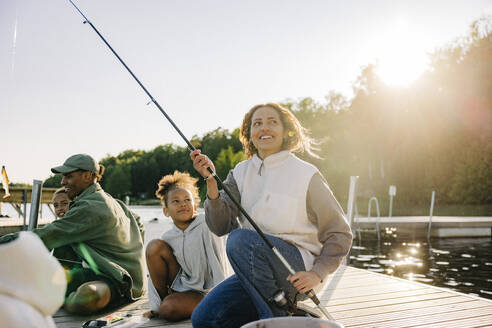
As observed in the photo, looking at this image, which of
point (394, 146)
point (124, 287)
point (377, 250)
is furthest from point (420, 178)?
point (124, 287)

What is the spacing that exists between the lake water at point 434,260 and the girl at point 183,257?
15.6 ft

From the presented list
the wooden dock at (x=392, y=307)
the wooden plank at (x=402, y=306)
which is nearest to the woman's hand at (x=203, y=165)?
the wooden dock at (x=392, y=307)

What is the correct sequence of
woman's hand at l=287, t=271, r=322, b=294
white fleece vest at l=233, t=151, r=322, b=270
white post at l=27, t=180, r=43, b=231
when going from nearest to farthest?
woman's hand at l=287, t=271, r=322, b=294
white fleece vest at l=233, t=151, r=322, b=270
white post at l=27, t=180, r=43, b=231

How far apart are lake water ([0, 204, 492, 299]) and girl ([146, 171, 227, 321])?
4746 millimetres

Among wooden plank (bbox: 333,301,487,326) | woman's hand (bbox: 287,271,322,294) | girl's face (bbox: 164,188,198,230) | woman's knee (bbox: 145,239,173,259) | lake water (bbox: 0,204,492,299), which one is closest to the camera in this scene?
woman's hand (bbox: 287,271,322,294)

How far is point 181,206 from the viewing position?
324cm

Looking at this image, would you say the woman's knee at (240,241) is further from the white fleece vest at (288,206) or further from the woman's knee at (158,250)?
the woman's knee at (158,250)

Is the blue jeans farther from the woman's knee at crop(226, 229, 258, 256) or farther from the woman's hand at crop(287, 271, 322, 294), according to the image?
the woman's hand at crop(287, 271, 322, 294)

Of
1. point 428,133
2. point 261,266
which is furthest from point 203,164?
point 428,133

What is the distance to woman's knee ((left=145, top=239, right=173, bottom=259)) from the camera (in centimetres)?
309

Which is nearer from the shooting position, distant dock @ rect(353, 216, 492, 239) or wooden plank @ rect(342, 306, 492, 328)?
wooden plank @ rect(342, 306, 492, 328)

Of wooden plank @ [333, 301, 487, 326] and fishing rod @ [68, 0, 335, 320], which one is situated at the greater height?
fishing rod @ [68, 0, 335, 320]

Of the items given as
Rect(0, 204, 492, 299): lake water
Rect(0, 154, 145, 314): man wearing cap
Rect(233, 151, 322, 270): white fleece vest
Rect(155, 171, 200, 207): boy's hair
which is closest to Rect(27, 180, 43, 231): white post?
Rect(0, 154, 145, 314): man wearing cap

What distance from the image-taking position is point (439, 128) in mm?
24969
